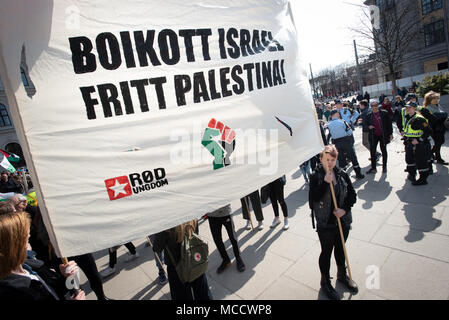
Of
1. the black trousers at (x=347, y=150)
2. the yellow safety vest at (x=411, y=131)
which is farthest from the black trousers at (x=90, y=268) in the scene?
the yellow safety vest at (x=411, y=131)

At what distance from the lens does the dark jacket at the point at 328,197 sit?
8.89 feet

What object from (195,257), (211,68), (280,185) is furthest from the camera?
(280,185)

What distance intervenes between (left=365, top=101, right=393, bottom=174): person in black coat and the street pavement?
1.15 meters

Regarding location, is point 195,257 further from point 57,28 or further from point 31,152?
point 57,28

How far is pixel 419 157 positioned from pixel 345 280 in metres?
4.05

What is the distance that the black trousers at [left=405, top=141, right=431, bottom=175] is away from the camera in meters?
5.24

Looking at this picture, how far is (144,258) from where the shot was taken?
4.70m

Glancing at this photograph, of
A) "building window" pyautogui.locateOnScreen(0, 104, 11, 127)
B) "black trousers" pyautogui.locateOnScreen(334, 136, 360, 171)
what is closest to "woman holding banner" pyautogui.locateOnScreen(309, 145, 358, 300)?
"black trousers" pyautogui.locateOnScreen(334, 136, 360, 171)

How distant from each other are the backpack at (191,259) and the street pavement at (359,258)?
104 centimetres

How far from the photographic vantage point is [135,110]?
59.6 inches

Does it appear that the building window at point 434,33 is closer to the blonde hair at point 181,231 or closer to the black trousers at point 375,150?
the black trousers at point 375,150

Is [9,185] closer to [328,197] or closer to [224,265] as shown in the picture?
[224,265]
